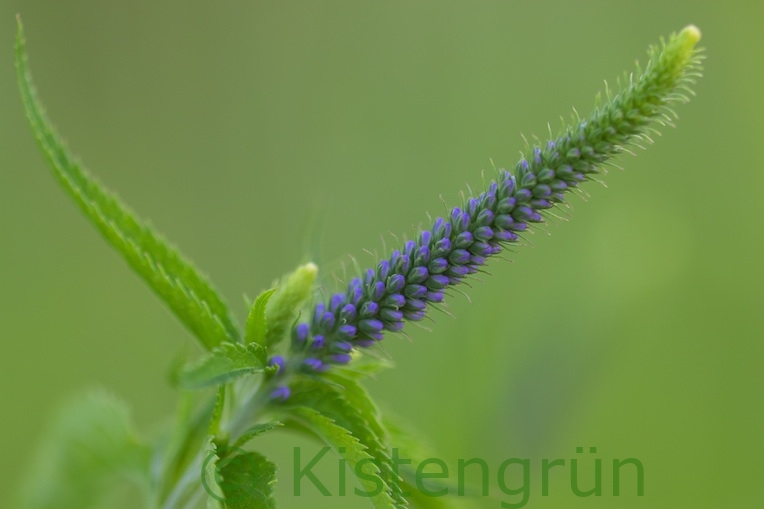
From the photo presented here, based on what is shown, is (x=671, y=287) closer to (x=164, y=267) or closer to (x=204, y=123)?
(x=204, y=123)

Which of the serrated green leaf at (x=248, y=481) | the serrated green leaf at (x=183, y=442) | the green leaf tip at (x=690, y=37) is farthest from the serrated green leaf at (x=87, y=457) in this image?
the green leaf tip at (x=690, y=37)

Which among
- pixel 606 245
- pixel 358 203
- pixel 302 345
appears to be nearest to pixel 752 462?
pixel 606 245

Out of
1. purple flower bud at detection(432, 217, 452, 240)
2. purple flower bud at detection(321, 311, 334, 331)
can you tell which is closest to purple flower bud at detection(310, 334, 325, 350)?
purple flower bud at detection(321, 311, 334, 331)

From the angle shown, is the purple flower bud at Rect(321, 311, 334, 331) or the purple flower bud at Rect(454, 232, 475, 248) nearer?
the purple flower bud at Rect(454, 232, 475, 248)

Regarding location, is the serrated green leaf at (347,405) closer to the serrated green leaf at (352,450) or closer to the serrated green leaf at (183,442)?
the serrated green leaf at (352,450)

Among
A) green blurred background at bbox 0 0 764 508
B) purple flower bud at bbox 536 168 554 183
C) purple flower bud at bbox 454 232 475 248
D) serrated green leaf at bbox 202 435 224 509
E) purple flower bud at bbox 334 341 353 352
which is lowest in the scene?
serrated green leaf at bbox 202 435 224 509

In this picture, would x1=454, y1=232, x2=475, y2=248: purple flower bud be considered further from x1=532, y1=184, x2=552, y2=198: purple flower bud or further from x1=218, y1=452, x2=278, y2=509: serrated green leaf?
x1=218, y1=452, x2=278, y2=509: serrated green leaf

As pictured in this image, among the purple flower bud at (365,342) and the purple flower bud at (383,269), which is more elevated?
the purple flower bud at (383,269)
